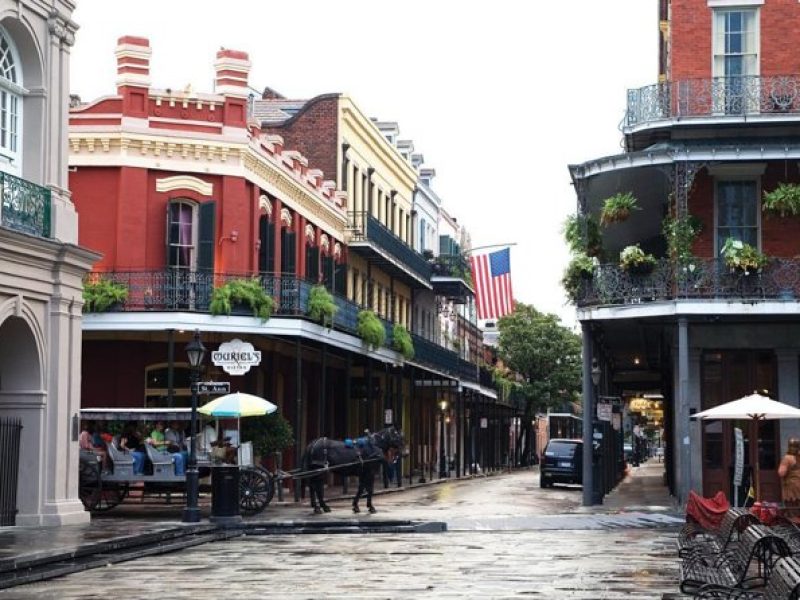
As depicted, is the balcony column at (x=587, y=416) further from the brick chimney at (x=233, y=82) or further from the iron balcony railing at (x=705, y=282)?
the brick chimney at (x=233, y=82)

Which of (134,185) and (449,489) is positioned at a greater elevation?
(134,185)

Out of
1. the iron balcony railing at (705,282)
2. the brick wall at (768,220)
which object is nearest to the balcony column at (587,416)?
the iron balcony railing at (705,282)

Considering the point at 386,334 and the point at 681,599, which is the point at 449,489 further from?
the point at 681,599

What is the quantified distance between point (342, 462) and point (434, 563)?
1062cm

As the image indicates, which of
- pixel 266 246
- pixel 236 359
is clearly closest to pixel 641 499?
pixel 236 359

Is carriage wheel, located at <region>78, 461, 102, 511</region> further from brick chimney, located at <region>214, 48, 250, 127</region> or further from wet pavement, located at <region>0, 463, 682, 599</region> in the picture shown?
brick chimney, located at <region>214, 48, 250, 127</region>

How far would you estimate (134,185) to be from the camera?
32.5 metres

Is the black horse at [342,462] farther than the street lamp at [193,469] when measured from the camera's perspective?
Yes

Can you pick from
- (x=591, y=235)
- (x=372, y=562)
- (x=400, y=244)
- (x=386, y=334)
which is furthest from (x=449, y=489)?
(x=372, y=562)

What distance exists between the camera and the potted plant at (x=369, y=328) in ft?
129

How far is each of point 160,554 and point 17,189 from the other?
611 cm

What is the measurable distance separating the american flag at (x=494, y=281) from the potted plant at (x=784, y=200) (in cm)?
1756

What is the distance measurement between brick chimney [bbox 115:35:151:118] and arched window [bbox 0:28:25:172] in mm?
9133

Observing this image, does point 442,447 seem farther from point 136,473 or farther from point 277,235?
point 136,473
